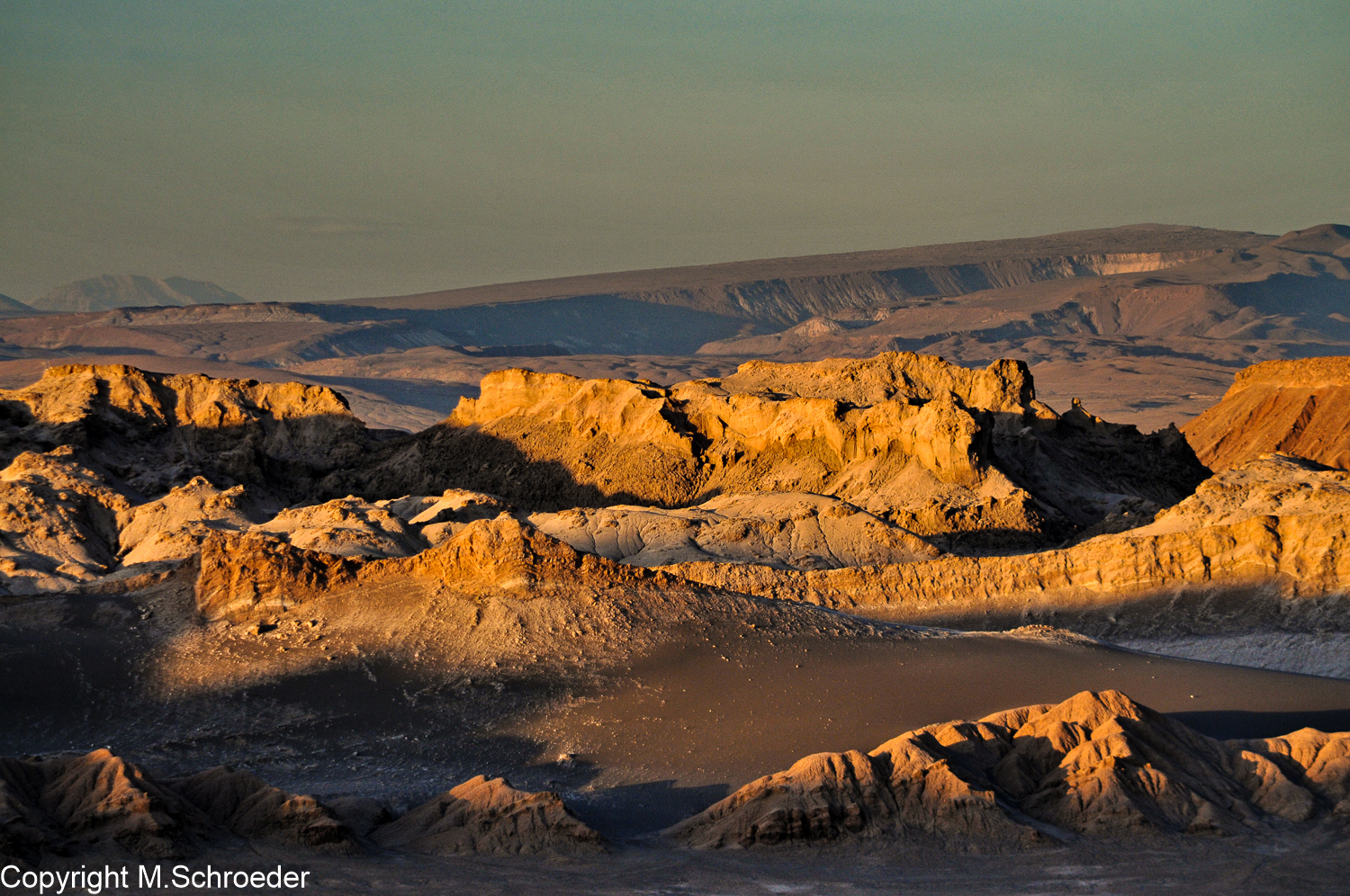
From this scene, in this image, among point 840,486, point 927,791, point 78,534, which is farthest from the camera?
point 840,486

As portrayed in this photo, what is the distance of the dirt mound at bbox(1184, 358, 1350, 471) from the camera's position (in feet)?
210

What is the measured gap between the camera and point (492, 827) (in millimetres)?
14367

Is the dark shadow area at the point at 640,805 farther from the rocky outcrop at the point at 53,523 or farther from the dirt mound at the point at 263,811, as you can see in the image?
the rocky outcrop at the point at 53,523

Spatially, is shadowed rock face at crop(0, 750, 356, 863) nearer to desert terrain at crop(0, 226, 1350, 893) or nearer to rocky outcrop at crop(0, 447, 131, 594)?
desert terrain at crop(0, 226, 1350, 893)

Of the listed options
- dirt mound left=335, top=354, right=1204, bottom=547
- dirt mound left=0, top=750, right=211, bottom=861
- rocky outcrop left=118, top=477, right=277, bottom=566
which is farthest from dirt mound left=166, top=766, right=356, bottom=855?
dirt mound left=335, top=354, right=1204, bottom=547

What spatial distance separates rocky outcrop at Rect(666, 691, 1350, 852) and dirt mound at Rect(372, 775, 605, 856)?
1.33 metres

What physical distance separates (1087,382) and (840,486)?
10694 centimetres

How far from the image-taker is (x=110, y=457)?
46375 mm

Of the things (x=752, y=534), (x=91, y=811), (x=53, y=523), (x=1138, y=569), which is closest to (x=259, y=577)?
(x=91, y=811)

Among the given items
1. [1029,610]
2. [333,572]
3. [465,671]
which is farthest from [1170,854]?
[1029,610]

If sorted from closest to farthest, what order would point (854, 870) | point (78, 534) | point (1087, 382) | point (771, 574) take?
1. point (854, 870)
2. point (771, 574)
3. point (78, 534)
4. point (1087, 382)

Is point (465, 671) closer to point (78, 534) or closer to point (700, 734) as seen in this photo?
point (700, 734)

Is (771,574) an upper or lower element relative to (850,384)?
lower

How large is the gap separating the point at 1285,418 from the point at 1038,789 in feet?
185
